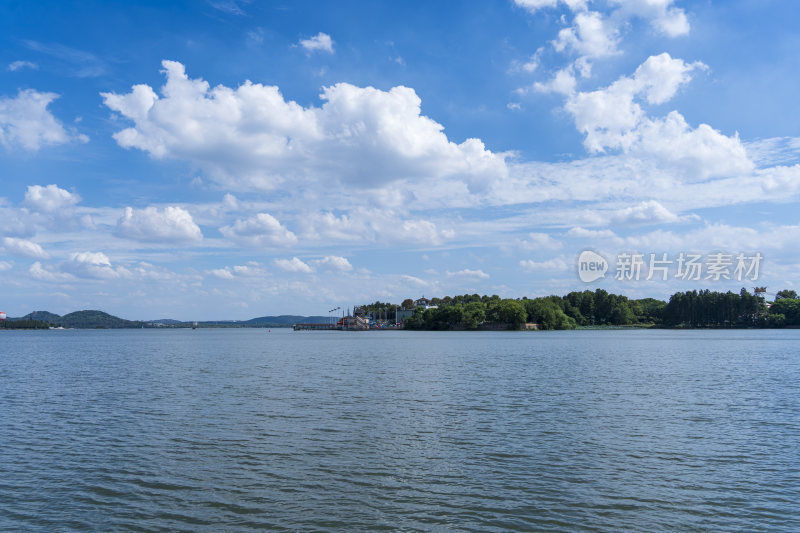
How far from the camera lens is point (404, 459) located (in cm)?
2056

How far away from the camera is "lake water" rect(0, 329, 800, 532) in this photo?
15000 mm

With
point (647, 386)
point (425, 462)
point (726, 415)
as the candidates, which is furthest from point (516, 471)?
point (647, 386)

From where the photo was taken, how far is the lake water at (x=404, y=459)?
15000 millimetres

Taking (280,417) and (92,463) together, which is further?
(280,417)

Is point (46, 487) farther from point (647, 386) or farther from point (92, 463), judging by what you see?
point (647, 386)

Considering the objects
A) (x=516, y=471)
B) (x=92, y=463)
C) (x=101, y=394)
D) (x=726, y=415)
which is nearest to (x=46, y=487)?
(x=92, y=463)

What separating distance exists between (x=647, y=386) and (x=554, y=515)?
2964 cm

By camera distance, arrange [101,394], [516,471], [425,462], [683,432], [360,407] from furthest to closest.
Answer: [101,394] → [360,407] → [683,432] → [425,462] → [516,471]

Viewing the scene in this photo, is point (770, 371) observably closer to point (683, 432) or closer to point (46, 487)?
point (683, 432)

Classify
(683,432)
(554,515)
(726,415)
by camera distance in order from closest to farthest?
(554,515) < (683,432) < (726,415)

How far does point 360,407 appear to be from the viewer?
3200 centimetres

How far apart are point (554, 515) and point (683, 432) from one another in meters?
12.9

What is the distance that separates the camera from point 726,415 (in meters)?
28.8

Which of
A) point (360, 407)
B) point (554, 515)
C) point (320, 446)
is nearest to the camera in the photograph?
point (554, 515)
